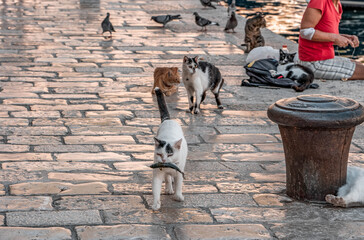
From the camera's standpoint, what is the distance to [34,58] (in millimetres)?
10125

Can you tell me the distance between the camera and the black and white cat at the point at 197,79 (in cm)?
708

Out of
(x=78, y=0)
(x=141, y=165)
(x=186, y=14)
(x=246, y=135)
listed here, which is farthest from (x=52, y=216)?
(x=78, y=0)

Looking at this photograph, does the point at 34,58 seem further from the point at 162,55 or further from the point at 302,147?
the point at 302,147

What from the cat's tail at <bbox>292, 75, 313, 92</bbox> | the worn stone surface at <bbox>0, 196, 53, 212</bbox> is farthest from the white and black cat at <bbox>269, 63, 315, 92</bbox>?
the worn stone surface at <bbox>0, 196, 53, 212</bbox>

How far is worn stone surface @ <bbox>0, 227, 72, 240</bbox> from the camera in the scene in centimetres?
411

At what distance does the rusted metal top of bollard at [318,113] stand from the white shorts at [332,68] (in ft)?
13.4

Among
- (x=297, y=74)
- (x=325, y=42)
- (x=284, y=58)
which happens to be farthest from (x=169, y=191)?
(x=284, y=58)

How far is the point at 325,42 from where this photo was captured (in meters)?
8.60

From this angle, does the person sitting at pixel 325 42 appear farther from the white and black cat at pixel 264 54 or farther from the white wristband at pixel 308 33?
the white and black cat at pixel 264 54

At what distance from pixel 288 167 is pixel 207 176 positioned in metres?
0.73

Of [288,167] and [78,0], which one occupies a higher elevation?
[288,167]

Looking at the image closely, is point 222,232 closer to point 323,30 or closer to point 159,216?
point 159,216

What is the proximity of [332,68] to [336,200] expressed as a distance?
14.8ft

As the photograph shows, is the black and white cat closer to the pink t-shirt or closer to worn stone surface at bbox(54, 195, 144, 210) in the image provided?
the pink t-shirt
